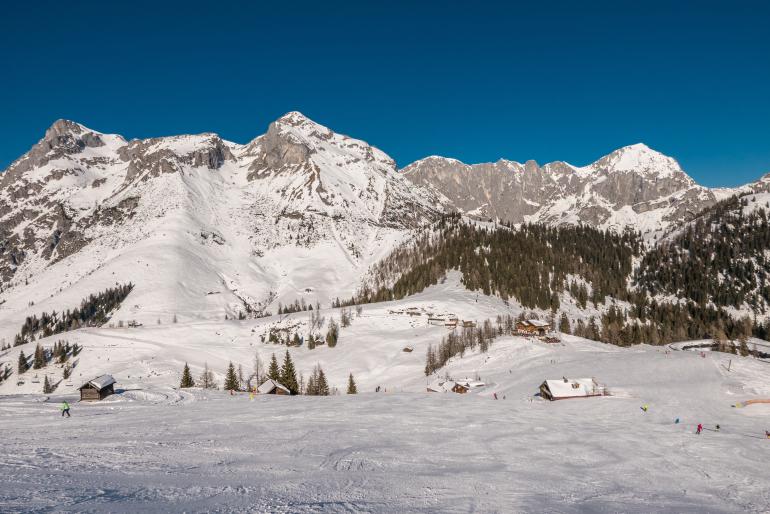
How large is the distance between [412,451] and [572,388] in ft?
168

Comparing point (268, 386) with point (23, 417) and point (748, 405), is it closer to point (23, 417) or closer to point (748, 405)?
point (23, 417)

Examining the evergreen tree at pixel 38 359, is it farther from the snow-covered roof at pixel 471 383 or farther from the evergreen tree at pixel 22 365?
the snow-covered roof at pixel 471 383

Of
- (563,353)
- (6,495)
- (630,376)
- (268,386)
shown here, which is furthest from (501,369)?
(6,495)

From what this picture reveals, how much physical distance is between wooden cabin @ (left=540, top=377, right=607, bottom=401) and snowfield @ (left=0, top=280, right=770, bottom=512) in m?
3.27

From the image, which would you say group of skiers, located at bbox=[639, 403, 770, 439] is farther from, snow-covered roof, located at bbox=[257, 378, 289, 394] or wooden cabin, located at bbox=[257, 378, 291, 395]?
snow-covered roof, located at bbox=[257, 378, 289, 394]

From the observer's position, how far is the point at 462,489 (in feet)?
76.4

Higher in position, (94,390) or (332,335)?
(332,335)

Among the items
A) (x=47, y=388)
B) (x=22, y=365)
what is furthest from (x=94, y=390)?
(x=22, y=365)

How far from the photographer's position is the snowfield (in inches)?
782

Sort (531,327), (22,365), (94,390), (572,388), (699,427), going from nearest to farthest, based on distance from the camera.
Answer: (699,427) → (572,388) → (94,390) → (531,327) → (22,365)

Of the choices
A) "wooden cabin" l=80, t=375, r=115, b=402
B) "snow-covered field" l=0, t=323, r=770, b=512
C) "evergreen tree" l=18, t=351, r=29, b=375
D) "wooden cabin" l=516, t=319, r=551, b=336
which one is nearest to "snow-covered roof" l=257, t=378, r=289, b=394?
"snow-covered field" l=0, t=323, r=770, b=512

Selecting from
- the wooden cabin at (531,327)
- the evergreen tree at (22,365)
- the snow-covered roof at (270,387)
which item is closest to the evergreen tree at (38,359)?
the evergreen tree at (22,365)

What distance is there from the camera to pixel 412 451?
33.4 metres

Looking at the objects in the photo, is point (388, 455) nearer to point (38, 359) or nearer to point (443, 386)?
point (443, 386)
